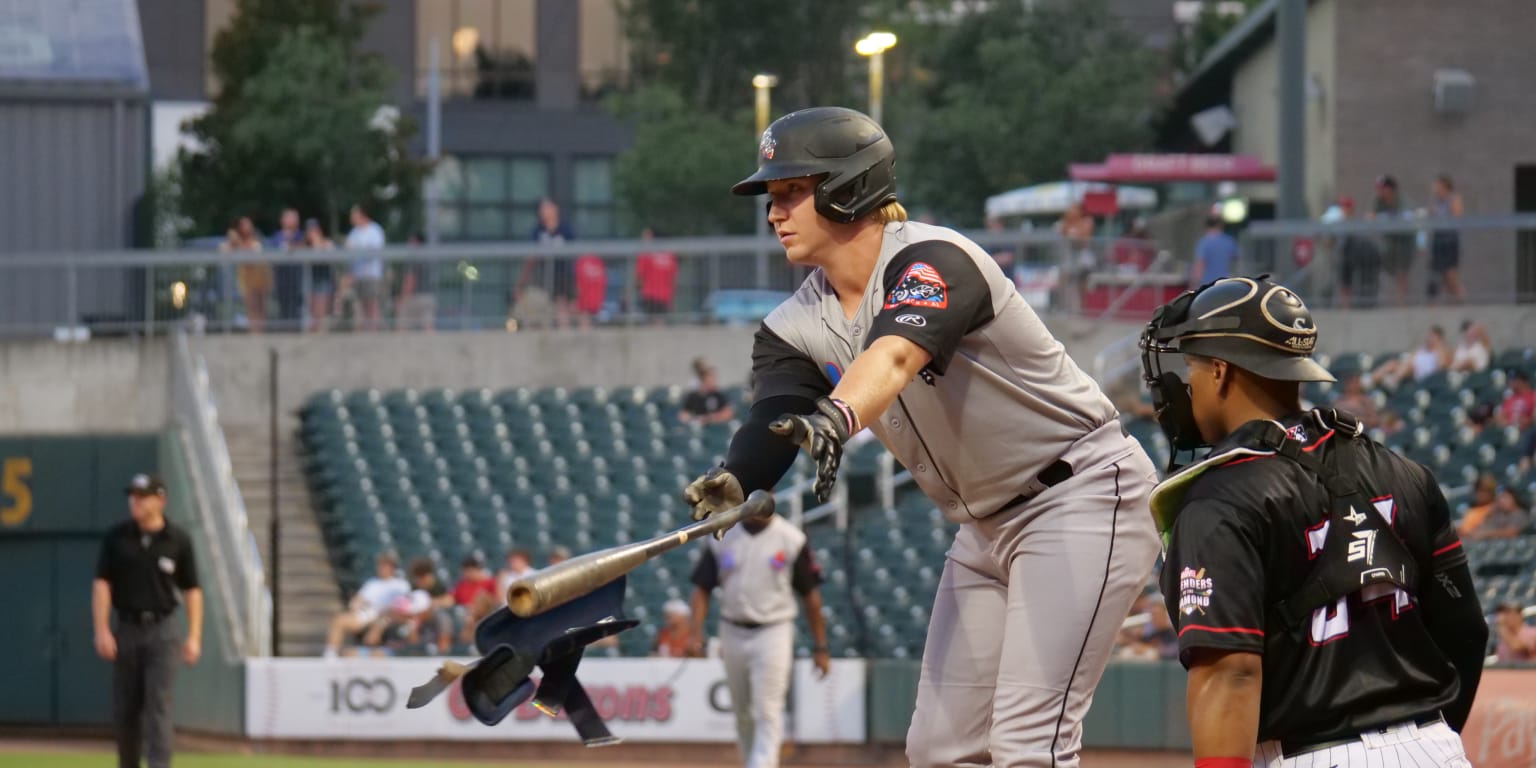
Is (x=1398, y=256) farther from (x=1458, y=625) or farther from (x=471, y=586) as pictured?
(x=1458, y=625)

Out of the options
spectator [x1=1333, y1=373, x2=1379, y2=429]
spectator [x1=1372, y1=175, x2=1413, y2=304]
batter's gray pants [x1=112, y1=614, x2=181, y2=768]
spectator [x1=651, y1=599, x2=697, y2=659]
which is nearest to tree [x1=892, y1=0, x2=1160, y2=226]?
spectator [x1=1372, y1=175, x2=1413, y2=304]

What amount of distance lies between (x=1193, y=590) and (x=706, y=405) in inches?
617

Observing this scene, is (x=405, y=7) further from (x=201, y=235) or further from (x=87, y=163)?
(x=87, y=163)

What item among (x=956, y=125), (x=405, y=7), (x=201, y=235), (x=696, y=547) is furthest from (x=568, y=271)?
(x=405, y=7)

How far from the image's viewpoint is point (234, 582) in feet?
56.6

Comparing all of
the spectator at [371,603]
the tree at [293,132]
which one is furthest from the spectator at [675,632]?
the tree at [293,132]

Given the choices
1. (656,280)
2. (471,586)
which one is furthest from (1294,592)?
(656,280)

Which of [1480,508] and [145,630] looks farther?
[1480,508]

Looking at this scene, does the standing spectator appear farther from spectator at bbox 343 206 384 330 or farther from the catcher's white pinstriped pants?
the catcher's white pinstriped pants

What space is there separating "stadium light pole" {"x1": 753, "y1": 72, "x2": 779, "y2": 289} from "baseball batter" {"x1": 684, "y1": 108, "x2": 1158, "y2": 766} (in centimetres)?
1548

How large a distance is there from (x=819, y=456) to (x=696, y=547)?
13.4m

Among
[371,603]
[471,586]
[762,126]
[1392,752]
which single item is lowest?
[371,603]

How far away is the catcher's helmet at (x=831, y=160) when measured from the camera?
469cm

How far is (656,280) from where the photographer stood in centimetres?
2109
